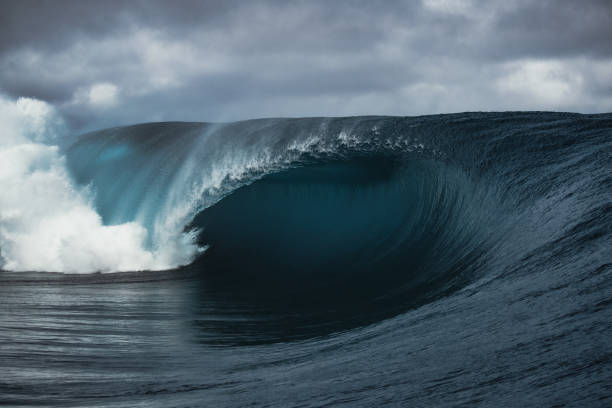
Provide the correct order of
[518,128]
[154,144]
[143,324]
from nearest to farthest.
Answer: [143,324]
[518,128]
[154,144]

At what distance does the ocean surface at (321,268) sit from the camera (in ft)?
10.8

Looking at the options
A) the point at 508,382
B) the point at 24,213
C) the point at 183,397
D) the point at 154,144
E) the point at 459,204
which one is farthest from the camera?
the point at 154,144

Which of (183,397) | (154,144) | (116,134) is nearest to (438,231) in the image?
(183,397)

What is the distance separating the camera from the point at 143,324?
6449 mm

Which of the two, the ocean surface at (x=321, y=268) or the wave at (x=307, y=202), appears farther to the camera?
the wave at (x=307, y=202)

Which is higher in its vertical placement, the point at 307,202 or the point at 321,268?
the point at 307,202

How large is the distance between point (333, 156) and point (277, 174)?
1.19 metres

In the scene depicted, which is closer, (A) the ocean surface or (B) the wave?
(A) the ocean surface

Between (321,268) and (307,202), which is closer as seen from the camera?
(321,268)

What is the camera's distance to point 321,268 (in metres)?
9.75

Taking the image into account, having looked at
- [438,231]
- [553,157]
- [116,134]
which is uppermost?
[116,134]

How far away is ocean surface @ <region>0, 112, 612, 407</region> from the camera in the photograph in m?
3.28

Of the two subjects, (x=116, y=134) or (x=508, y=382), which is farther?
(x=116, y=134)

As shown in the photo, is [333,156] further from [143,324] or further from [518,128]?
[143,324]
